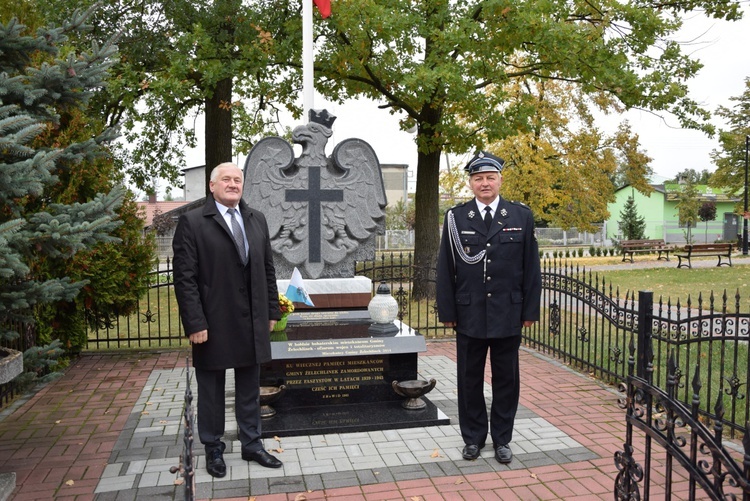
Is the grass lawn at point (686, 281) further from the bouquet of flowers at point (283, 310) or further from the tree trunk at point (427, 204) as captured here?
the bouquet of flowers at point (283, 310)

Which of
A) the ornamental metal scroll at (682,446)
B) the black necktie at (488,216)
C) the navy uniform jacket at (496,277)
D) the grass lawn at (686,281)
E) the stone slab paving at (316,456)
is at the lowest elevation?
the stone slab paving at (316,456)

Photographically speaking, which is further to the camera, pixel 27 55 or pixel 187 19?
pixel 187 19

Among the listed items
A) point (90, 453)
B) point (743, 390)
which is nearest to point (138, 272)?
point (90, 453)

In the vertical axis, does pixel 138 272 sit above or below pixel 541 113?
below

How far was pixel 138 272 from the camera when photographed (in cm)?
806

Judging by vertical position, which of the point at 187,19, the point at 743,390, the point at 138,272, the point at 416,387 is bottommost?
the point at 743,390

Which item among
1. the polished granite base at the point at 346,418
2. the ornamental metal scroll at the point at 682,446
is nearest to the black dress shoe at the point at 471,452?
the polished granite base at the point at 346,418

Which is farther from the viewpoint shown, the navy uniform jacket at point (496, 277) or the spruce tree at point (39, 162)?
the navy uniform jacket at point (496, 277)

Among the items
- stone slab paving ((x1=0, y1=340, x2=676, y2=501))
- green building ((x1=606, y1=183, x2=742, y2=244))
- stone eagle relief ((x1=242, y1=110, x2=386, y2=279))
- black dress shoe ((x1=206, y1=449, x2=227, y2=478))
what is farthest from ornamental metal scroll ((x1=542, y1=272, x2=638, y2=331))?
green building ((x1=606, y1=183, x2=742, y2=244))

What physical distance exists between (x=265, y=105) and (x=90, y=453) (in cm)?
1153

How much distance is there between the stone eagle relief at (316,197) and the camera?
6125 millimetres

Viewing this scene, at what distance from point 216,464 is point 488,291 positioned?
2.14m

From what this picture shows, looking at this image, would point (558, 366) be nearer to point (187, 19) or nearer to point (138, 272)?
point (138, 272)

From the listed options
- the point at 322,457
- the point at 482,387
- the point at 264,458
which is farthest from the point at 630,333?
the point at 264,458
